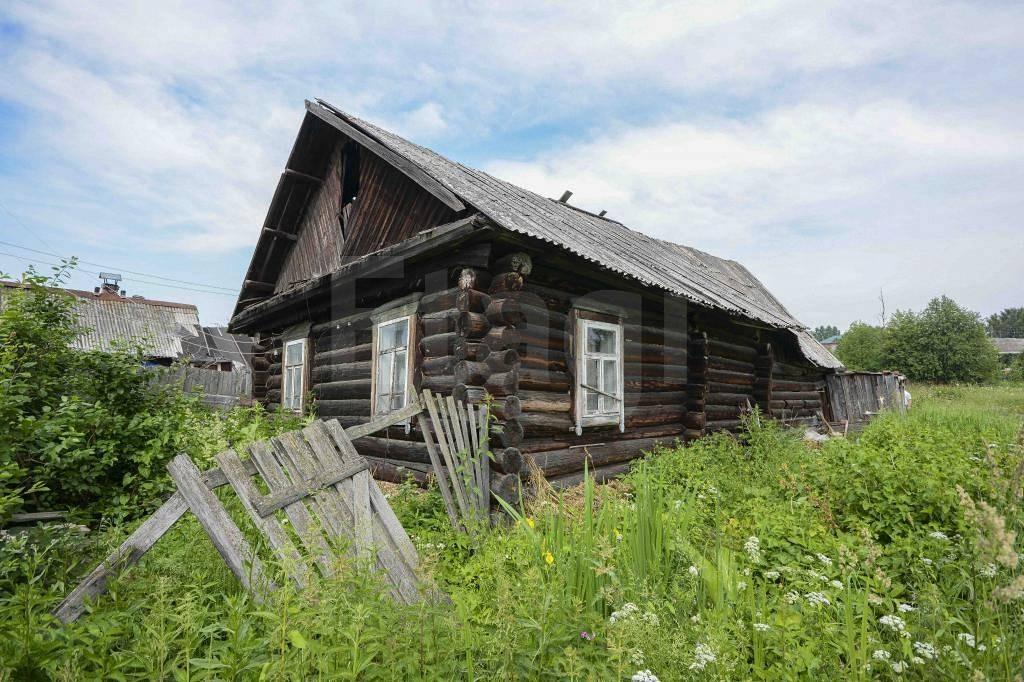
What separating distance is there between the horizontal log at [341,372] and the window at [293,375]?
2.14 feet

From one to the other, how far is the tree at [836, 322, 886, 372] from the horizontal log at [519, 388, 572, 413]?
2773 cm

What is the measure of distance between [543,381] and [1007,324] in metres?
131

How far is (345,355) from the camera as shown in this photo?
8.43 meters

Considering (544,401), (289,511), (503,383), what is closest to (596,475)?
(544,401)

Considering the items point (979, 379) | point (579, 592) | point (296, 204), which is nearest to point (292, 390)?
point (296, 204)

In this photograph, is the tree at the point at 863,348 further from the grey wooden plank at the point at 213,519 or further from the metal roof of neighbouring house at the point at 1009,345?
the metal roof of neighbouring house at the point at 1009,345

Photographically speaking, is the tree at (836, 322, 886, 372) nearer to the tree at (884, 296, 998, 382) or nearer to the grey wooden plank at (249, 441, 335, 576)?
the tree at (884, 296, 998, 382)

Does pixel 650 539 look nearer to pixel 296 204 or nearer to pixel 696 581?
pixel 696 581

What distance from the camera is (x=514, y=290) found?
588cm

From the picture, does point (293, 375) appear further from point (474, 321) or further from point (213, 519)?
point (213, 519)

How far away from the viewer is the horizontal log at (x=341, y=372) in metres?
7.96

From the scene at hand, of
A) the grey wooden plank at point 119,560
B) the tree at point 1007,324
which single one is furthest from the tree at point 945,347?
the tree at point 1007,324

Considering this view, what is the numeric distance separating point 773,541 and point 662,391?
189 inches

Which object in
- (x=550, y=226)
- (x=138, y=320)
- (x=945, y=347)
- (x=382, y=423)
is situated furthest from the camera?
(x=138, y=320)
